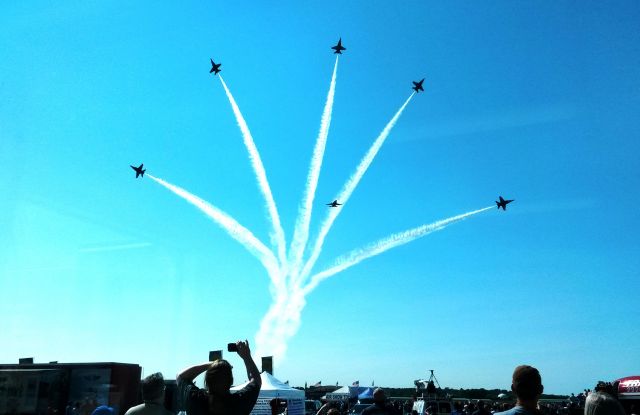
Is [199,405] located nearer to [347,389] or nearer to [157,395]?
[157,395]

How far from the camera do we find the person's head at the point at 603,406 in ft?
15.6

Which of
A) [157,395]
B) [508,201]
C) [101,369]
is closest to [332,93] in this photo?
[508,201]

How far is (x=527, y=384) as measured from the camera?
3.88 m

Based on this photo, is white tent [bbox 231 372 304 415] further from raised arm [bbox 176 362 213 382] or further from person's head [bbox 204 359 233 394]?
person's head [bbox 204 359 233 394]

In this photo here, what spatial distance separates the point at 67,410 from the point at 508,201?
33312 millimetres

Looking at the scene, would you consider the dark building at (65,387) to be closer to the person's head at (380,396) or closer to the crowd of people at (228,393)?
the person's head at (380,396)

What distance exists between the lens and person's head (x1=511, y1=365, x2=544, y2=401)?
3.87m

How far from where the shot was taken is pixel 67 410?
15.7 metres

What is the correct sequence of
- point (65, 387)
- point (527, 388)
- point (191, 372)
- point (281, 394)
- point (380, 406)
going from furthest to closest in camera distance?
point (281, 394) → point (65, 387) → point (380, 406) → point (191, 372) → point (527, 388)

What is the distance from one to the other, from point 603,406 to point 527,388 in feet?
4.77

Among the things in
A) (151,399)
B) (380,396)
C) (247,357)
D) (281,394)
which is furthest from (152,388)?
(281,394)

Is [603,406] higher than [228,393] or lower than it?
lower

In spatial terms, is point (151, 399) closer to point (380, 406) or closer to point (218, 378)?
point (218, 378)

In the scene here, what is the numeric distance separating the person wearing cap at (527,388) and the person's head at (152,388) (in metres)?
2.92
